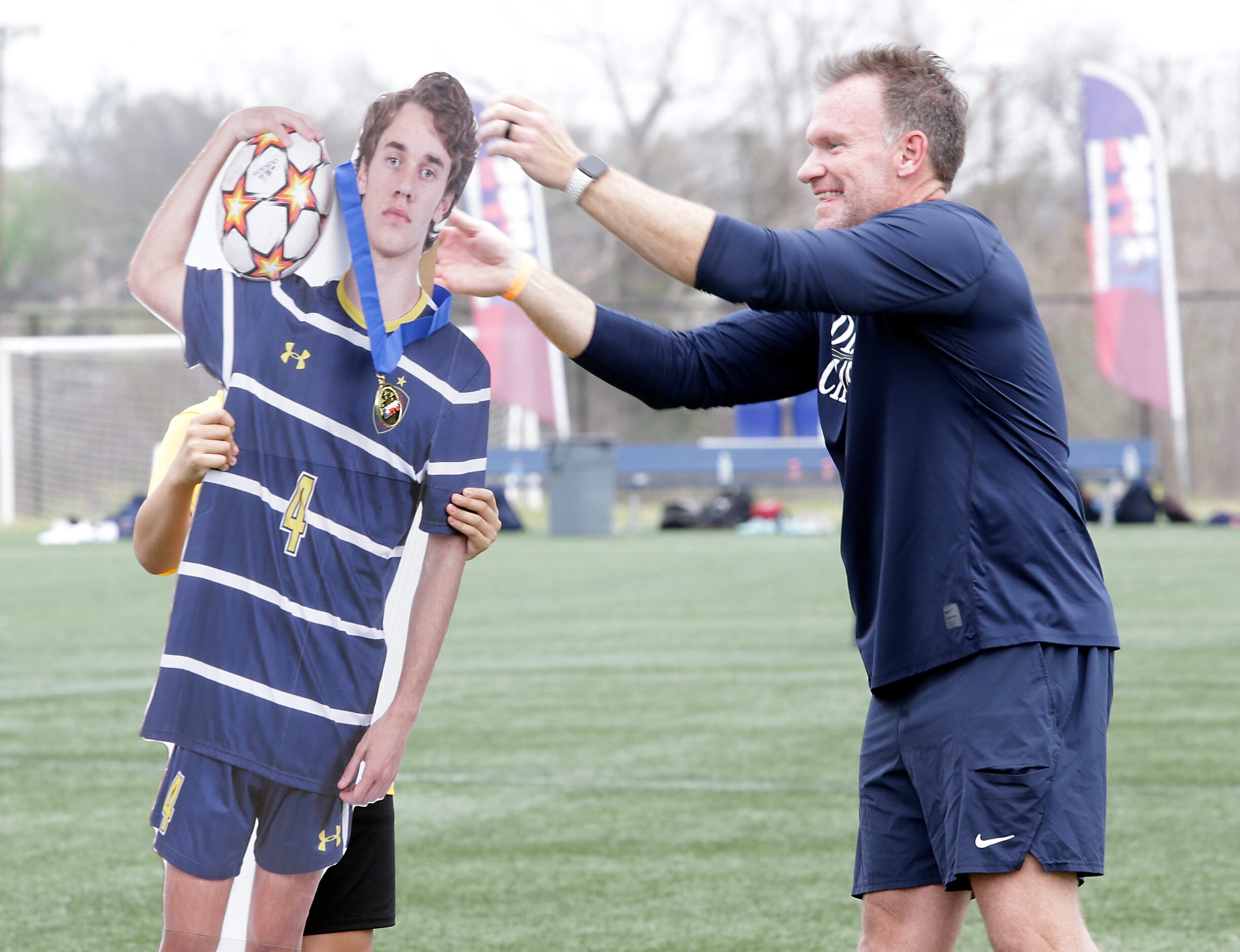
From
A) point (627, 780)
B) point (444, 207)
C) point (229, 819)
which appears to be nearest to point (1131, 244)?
point (627, 780)

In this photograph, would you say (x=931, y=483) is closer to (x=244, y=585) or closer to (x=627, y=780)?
(x=244, y=585)

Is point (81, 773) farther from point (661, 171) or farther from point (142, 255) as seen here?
point (661, 171)

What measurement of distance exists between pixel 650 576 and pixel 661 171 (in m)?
21.2

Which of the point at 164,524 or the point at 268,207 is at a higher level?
the point at 268,207

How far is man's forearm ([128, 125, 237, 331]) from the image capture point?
266 centimetres

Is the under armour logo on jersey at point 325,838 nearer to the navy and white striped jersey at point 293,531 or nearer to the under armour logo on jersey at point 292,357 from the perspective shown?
the navy and white striped jersey at point 293,531

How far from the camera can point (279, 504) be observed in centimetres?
260

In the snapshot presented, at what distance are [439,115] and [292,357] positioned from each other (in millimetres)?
496

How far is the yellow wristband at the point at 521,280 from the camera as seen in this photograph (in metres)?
3.08

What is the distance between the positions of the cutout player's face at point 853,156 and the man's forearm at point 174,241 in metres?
1.05

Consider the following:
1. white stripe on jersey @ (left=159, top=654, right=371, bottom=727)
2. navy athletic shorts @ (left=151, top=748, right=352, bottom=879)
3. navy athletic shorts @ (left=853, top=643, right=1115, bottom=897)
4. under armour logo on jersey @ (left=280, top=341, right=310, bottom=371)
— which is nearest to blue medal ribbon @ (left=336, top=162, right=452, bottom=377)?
under armour logo on jersey @ (left=280, top=341, right=310, bottom=371)

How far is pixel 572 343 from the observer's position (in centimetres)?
320

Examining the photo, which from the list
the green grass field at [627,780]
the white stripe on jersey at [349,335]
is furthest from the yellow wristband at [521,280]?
the green grass field at [627,780]

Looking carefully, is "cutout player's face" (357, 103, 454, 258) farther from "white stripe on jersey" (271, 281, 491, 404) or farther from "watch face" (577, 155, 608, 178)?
"watch face" (577, 155, 608, 178)
